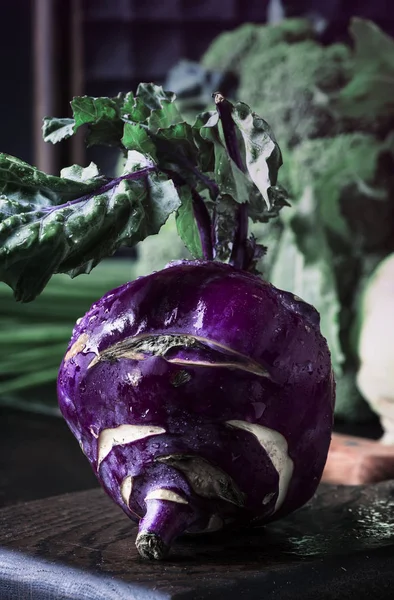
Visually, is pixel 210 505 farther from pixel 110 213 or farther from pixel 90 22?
pixel 90 22

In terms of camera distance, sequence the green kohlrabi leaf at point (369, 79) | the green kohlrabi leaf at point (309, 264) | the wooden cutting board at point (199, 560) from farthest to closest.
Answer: the green kohlrabi leaf at point (369, 79) < the green kohlrabi leaf at point (309, 264) < the wooden cutting board at point (199, 560)

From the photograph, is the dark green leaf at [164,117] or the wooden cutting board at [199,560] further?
the dark green leaf at [164,117]

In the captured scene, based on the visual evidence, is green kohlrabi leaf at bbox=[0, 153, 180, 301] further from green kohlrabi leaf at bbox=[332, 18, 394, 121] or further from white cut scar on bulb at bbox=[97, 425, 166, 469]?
green kohlrabi leaf at bbox=[332, 18, 394, 121]

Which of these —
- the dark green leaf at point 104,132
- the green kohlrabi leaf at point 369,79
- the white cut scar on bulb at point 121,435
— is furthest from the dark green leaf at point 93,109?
the green kohlrabi leaf at point 369,79

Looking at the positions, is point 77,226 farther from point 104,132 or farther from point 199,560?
point 199,560

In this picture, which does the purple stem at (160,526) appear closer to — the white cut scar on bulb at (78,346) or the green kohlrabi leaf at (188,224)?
the white cut scar on bulb at (78,346)

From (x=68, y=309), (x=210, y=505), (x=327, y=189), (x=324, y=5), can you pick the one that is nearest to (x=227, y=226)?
(x=210, y=505)

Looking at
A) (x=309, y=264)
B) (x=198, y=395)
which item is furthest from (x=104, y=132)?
(x=309, y=264)
